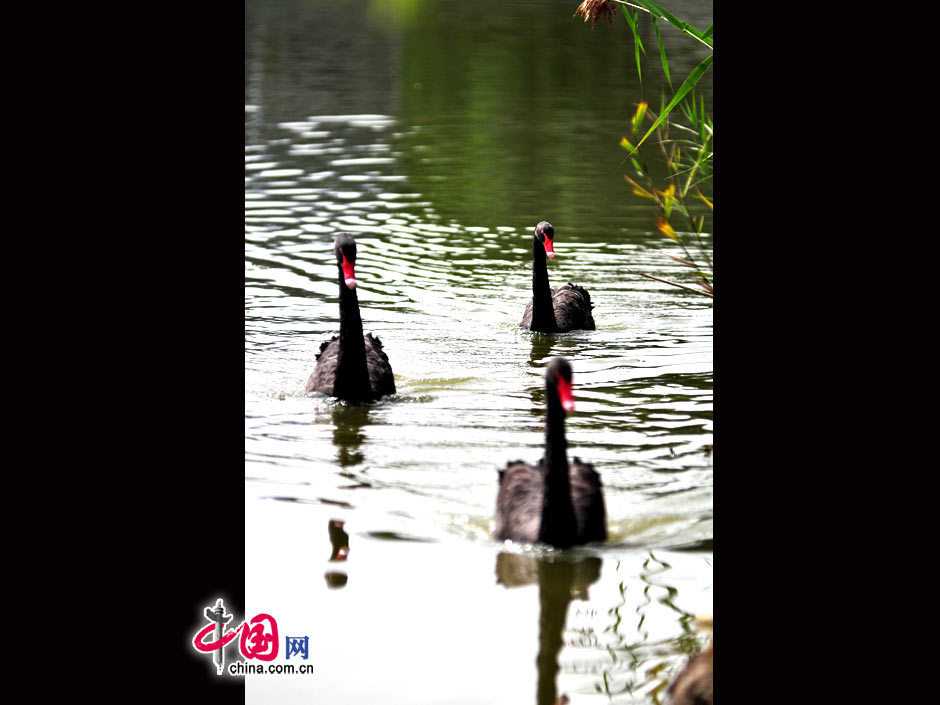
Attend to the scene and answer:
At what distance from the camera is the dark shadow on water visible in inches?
232

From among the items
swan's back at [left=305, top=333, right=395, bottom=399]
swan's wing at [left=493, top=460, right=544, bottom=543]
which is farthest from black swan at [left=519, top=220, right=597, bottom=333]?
swan's wing at [left=493, top=460, right=544, bottom=543]

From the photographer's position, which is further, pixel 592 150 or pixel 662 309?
pixel 592 150

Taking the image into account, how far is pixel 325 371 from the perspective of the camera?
22.6 ft

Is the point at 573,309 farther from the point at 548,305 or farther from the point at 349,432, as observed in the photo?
the point at 349,432

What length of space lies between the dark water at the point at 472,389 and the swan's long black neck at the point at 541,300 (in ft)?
0.39

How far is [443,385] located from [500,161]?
689 cm

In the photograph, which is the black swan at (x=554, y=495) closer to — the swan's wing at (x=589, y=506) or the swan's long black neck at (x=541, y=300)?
the swan's wing at (x=589, y=506)

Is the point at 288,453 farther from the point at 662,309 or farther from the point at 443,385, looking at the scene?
the point at 662,309

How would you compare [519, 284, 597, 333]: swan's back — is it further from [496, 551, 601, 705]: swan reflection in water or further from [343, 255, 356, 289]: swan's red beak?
[496, 551, 601, 705]: swan reflection in water

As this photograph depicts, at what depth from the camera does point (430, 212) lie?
1143 cm

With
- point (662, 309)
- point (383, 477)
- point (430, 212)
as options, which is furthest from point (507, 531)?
point (430, 212)

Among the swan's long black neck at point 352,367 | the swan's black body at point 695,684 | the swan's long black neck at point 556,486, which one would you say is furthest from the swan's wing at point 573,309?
the swan's black body at point 695,684

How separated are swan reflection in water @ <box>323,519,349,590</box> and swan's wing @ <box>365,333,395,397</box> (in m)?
1.66

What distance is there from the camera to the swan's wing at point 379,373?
674 cm
